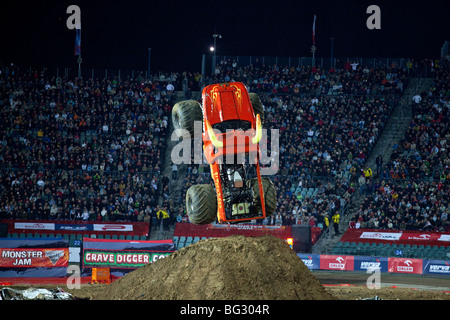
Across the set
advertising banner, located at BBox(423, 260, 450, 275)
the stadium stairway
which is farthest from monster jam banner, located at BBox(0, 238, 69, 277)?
advertising banner, located at BBox(423, 260, 450, 275)

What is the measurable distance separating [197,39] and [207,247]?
31382 millimetres

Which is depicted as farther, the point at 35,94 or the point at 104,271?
the point at 35,94

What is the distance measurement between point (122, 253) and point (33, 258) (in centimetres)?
419

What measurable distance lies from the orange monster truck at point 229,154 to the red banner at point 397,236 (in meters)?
16.5

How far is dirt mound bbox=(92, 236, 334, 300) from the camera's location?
16156 millimetres

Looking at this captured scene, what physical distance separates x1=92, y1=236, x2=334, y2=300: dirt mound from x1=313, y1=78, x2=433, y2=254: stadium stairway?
14.8m

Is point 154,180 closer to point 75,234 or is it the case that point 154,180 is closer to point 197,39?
point 75,234

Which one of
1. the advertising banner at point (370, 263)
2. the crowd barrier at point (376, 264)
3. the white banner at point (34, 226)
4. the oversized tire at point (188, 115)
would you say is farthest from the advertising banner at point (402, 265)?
the white banner at point (34, 226)

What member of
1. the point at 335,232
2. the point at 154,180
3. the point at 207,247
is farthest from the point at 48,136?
the point at 207,247

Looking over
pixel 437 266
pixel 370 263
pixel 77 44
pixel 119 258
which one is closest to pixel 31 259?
pixel 119 258

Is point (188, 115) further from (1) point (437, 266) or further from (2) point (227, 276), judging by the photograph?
(1) point (437, 266)

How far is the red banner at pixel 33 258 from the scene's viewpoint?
27766mm
